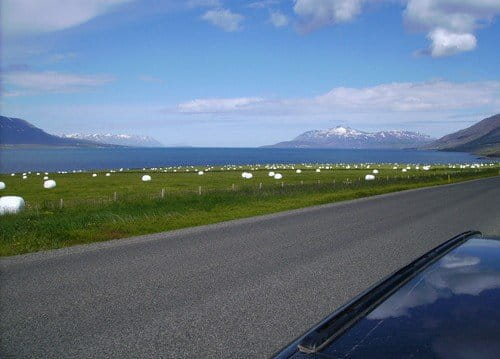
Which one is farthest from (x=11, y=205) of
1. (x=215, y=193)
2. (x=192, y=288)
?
(x=192, y=288)

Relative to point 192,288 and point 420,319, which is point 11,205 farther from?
point 420,319

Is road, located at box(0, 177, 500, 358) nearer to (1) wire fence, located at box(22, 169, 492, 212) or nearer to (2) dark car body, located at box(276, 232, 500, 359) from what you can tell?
(2) dark car body, located at box(276, 232, 500, 359)

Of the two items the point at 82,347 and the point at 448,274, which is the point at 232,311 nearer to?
the point at 82,347

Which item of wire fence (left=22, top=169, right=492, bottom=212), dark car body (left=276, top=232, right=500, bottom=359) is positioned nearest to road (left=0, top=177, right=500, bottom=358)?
dark car body (left=276, top=232, right=500, bottom=359)

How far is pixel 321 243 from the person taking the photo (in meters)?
12.7

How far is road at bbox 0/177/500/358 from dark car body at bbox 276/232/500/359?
2771 mm

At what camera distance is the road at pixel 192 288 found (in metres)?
5.72

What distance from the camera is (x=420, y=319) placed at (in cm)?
248

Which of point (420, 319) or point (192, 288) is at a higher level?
point (420, 319)

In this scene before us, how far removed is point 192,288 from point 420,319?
6065 millimetres

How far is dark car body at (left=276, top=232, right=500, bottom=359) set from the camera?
2.19m

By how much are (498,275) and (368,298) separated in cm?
91

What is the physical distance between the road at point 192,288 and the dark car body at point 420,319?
109 inches

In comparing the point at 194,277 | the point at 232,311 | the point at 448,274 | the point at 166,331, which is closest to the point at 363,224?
the point at 194,277
